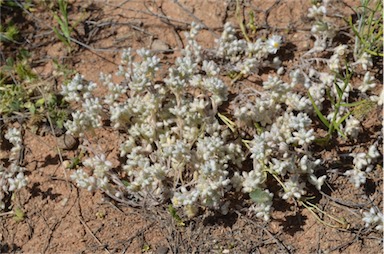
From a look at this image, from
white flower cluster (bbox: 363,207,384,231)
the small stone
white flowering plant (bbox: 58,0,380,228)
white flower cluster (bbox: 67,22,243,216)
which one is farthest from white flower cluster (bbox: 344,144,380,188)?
the small stone

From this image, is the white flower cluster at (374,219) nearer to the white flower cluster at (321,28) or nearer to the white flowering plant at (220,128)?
the white flowering plant at (220,128)

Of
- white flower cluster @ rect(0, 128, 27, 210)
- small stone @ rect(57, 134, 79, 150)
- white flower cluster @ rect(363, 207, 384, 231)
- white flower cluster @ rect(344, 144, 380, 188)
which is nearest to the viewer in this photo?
white flower cluster @ rect(363, 207, 384, 231)

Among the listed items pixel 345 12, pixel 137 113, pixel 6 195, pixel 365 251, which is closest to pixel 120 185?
pixel 137 113

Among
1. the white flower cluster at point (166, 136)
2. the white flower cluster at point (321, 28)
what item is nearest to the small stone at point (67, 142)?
the white flower cluster at point (166, 136)

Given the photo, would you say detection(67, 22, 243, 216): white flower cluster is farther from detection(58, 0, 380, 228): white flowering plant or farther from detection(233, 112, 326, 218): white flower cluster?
detection(233, 112, 326, 218): white flower cluster

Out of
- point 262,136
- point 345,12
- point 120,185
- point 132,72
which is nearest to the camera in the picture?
point 262,136

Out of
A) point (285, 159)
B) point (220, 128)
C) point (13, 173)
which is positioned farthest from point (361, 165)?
point (13, 173)

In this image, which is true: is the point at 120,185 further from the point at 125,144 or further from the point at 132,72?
the point at 132,72

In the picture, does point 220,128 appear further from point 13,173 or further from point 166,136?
point 13,173
